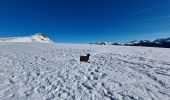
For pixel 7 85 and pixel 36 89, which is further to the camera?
pixel 7 85

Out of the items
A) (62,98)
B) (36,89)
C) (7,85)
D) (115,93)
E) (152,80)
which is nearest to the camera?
(62,98)

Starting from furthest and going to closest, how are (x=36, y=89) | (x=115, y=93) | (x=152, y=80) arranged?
(x=152, y=80) → (x=36, y=89) → (x=115, y=93)

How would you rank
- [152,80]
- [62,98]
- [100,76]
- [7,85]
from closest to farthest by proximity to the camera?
[62,98] < [7,85] < [152,80] < [100,76]

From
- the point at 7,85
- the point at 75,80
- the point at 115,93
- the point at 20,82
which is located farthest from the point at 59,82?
the point at 115,93

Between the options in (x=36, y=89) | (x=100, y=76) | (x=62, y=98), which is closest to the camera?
(x=62, y=98)

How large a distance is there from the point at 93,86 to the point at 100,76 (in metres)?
1.71

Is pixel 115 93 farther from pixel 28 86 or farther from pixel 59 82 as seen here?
pixel 28 86

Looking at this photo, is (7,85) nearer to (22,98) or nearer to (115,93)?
(22,98)

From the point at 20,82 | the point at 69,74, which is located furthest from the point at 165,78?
the point at 20,82

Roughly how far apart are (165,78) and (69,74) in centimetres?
565

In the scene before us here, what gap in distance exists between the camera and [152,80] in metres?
7.71

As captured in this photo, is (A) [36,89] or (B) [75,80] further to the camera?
(B) [75,80]

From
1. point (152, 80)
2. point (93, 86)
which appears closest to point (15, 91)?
point (93, 86)

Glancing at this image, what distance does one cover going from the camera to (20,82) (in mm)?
7496
